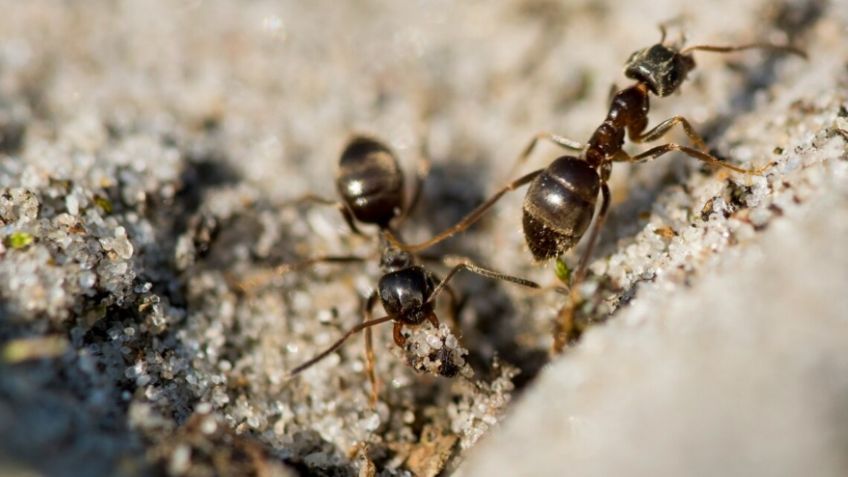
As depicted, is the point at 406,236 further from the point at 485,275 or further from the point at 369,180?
the point at 485,275

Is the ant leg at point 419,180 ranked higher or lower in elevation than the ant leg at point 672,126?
higher

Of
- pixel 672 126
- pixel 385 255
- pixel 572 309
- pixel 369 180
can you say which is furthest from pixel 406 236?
pixel 672 126

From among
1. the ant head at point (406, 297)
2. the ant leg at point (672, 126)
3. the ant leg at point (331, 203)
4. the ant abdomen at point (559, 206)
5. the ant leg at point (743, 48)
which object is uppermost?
the ant leg at point (743, 48)

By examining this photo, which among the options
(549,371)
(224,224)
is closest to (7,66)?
(224,224)

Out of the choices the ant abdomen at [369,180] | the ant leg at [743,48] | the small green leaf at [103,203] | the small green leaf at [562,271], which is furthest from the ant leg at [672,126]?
the small green leaf at [103,203]

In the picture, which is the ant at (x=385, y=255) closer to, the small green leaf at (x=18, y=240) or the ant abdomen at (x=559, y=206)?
the ant abdomen at (x=559, y=206)

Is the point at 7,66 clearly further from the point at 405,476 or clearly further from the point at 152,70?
the point at 405,476

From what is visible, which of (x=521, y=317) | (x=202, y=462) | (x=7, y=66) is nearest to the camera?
(x=202, y=462)

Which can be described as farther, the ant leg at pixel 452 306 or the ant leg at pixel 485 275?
the ant leg at pixel 452 306
